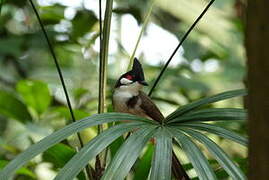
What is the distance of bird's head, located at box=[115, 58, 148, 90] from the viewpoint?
1939mm

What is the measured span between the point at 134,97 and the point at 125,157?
929mm

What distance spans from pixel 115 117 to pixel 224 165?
0.27 metres

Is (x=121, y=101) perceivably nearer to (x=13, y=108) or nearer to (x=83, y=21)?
(x=13, y=108)

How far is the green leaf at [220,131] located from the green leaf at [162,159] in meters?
0.10

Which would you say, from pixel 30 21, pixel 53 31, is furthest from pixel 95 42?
pixel 30 21

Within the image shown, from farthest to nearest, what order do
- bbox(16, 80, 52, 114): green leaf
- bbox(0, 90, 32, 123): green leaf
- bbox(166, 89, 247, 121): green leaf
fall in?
bbox(16, 80, 52, 114): green leaf, bbox(0, 90, 32, 123): green leaf, bbox(166, 89, 247, 121): green leaf

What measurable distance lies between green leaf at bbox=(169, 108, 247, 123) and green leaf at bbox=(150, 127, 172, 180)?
0.12 metres

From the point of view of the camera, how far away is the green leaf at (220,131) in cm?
128

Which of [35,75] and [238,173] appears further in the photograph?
[35,75]

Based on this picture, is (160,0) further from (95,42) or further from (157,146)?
(157,146)

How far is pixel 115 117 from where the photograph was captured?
1.34 m

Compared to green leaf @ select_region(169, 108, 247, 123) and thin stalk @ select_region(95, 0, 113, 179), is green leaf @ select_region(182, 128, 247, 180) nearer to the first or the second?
green leaf @ select_region(169, 108, 247, 123)

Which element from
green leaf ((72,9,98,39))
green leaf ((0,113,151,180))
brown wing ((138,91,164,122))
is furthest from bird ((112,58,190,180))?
green leaf ((72,9,98,39))

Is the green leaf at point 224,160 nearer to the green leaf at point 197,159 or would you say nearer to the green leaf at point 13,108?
the green leaf at point 197,159
